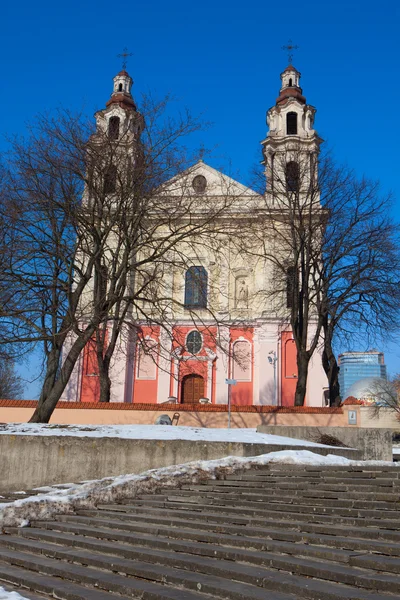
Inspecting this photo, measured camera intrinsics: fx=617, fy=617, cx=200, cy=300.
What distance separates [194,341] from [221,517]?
85.3 feet

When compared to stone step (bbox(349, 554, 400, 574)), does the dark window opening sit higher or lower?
higher

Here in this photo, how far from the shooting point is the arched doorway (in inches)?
1297

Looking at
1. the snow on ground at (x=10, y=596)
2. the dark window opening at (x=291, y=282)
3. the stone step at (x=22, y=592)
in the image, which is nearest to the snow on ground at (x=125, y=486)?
the stone step at (x=22, y=592)

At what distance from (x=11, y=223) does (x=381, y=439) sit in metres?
10.8

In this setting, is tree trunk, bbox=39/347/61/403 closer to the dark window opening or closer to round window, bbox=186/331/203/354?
the dark window opening

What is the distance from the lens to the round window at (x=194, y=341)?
33000 mm

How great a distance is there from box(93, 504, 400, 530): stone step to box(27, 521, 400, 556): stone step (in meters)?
0.38

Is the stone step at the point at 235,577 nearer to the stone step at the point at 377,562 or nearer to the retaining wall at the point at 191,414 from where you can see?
the stone step at the point at 377,562

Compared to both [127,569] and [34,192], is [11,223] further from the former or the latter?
[127,569]

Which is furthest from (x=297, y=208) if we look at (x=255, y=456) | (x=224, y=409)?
(x=255, y=456)

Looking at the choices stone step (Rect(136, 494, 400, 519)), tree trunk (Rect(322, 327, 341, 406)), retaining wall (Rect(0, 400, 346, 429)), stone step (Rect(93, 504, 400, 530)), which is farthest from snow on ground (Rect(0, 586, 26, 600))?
tree trunk (Rect(322, 327, 341, 406))

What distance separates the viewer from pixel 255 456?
35.7 ft

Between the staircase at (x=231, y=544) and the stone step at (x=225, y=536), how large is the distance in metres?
0.01

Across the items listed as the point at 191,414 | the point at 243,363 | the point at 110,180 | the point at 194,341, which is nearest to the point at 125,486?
the point at 110,180
